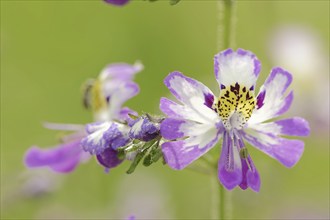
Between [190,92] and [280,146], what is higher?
[190,92]

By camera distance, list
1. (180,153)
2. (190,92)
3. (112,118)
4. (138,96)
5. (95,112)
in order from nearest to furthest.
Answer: (180,153), (190,92), (112,118), (95,112), (138,96)

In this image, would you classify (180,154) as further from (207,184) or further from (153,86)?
(153,86)

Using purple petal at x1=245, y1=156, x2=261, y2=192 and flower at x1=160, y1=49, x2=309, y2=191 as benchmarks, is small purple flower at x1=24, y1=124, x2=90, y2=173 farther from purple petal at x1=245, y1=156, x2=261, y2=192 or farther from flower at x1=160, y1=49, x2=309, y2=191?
purple petal at x1=245, y1=156, x2=261, y2=192

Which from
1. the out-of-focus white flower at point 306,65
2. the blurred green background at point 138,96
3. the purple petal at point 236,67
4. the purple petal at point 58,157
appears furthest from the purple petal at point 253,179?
the out-of-focus white flower at point 306,65

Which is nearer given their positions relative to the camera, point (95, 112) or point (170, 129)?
point (170, 129)

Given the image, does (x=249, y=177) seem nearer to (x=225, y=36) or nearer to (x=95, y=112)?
(x=225, y=36)

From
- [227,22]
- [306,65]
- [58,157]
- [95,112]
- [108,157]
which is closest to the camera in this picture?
[108,157]

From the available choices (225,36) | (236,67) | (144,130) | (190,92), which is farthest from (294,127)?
(225,36)

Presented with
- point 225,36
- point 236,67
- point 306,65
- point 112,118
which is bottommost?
point 112,118
